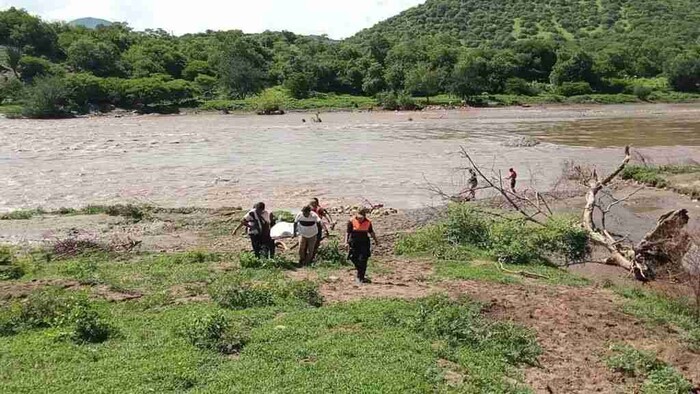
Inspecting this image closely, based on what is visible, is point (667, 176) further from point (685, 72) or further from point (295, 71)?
point (295, 71)

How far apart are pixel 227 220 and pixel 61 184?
46.4 feet

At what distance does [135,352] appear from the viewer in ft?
32.8

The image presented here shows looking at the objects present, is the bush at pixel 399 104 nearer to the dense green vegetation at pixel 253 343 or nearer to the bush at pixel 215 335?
the dense green vegetation at pixel 253 343

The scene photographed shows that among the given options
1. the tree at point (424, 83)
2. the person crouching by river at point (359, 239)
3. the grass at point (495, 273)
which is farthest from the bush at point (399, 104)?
the person crouching by river at point (359, 239)

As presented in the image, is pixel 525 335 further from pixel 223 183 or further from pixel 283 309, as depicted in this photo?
pixel 223 183

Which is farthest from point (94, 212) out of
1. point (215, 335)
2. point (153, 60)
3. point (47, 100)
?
point (153, 60)

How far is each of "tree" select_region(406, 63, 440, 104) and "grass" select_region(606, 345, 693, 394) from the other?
88.9m

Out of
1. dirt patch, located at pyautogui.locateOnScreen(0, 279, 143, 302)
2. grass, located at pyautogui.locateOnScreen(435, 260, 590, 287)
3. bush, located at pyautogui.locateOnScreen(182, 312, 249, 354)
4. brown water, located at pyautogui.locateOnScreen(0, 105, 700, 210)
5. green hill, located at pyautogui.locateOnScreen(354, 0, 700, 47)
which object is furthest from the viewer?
green hill, located at pyautogui.locateOnScreen(354, 0, 700, 47)

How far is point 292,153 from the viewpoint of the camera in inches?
1778

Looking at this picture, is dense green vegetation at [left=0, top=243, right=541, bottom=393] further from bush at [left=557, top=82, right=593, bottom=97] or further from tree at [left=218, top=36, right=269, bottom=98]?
bush at [left=557, top=82, right=593, bottom=97]

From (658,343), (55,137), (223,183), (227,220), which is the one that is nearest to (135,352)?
(658,343)

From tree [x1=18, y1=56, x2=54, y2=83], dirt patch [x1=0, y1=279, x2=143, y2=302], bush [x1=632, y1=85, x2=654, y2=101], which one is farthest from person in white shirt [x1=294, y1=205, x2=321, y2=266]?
tree [x1=18, y1=56, x2=54, y2=83]

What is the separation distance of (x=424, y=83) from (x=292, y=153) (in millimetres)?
57184

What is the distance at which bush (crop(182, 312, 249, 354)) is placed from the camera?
10234mm
